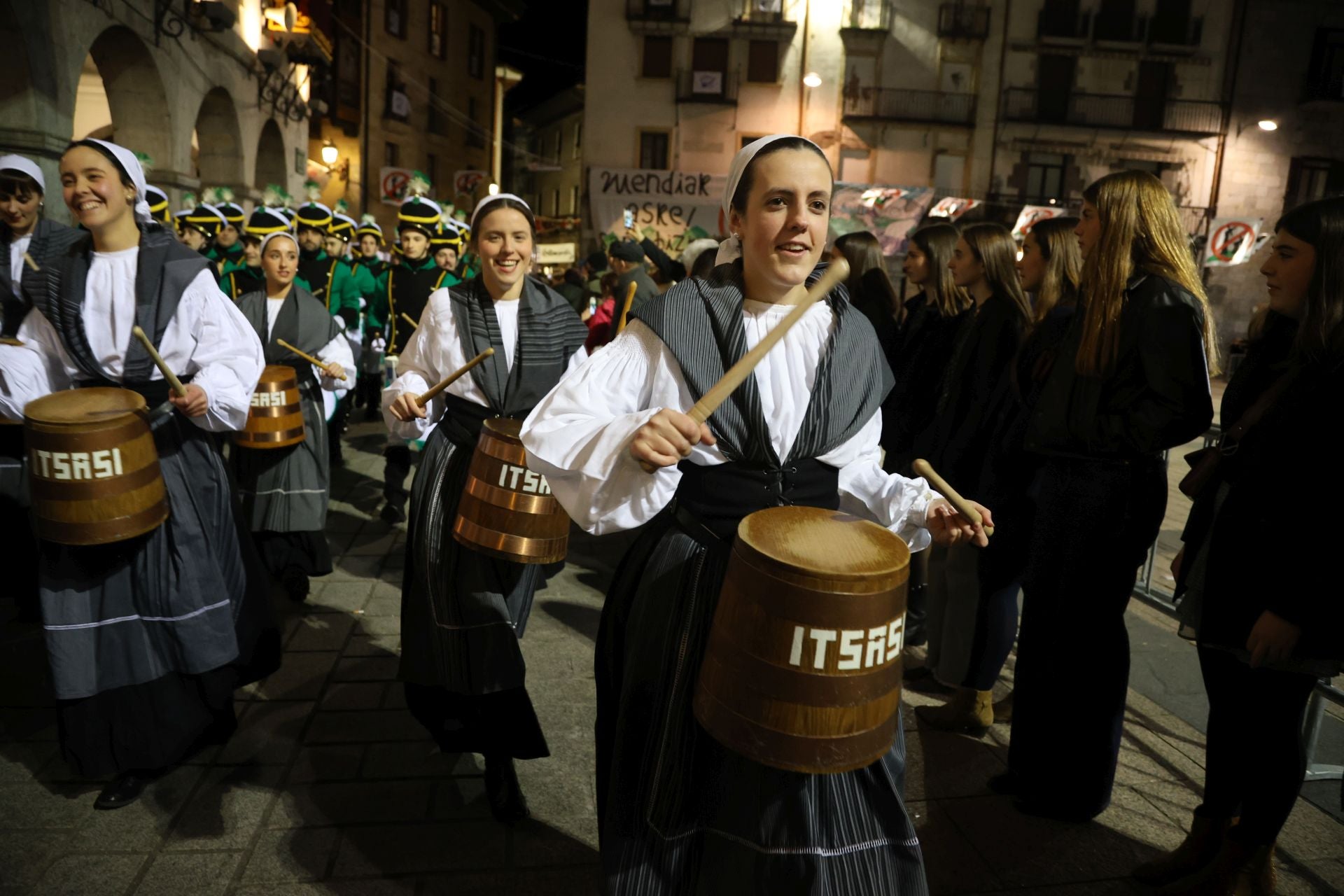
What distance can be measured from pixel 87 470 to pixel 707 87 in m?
29.7

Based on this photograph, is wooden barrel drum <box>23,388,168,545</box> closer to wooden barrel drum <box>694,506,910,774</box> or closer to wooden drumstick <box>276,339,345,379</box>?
wooden barrel drum <box>694,506,910,774</box>

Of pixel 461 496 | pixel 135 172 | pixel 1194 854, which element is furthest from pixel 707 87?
pixel 1194 854

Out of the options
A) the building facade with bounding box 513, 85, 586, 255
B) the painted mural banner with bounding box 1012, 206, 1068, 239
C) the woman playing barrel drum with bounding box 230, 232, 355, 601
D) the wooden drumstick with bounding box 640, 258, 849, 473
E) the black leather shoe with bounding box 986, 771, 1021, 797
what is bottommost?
the black leather shoe with bounding box 986, 771, 1021, 797

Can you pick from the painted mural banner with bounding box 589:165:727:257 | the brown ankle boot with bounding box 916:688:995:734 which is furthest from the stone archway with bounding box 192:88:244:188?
the brown ankle boot with bounding box 916:688:995:734

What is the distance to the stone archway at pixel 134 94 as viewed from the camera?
1295cm

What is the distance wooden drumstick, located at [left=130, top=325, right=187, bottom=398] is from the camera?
2961 millimetres

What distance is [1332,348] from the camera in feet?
8.30

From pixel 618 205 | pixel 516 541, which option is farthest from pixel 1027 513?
pixel 618 205

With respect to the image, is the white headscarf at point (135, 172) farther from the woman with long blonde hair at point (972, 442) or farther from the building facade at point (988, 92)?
the building facade at point (988, 92)

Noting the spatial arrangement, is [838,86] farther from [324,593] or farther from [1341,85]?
[324,593]

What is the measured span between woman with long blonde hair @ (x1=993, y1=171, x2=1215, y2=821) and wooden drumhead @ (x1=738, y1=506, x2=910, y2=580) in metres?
1.57

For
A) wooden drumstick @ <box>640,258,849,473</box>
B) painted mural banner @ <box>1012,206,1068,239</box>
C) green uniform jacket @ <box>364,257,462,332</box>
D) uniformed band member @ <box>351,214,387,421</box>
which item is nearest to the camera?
wooden drumstick @ <box>640,258,849,473</box>

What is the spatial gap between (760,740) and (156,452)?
2.53 meters

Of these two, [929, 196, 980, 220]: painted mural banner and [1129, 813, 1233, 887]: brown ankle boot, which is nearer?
[1129, 813, 1233, 887]: brown ankle boot
